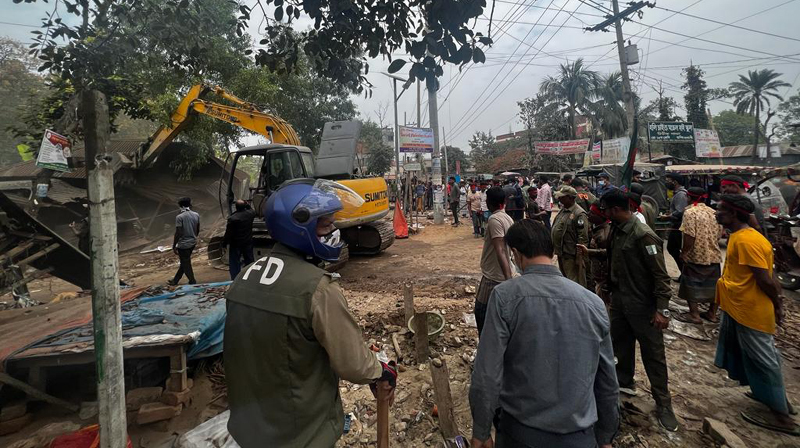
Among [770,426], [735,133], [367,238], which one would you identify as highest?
[735,133]

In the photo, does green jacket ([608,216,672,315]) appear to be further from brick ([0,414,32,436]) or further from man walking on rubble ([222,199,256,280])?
man walking on rubble ([222,199,256,280])

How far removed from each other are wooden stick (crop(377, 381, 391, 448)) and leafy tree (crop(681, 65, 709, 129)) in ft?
113

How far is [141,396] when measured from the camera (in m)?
3.08

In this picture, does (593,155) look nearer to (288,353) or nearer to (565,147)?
(565,147)

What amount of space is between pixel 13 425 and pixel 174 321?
1.24 m

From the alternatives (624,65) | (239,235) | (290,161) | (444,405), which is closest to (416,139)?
(624,65)

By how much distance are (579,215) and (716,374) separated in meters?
2.06

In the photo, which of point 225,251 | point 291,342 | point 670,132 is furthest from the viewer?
point 670,132

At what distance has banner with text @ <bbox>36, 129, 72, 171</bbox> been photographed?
1796 mm

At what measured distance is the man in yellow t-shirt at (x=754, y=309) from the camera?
9.18 ft

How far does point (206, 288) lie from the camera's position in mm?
4816

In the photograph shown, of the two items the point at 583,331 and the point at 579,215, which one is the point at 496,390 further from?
the point at 579,215

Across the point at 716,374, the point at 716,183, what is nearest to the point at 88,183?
the point at 716,374

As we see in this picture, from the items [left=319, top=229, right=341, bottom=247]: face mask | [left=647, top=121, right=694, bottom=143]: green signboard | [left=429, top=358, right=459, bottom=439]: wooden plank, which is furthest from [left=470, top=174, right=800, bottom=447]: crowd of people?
[left=647, top=121, right=694, bottom=143]: green signboard
